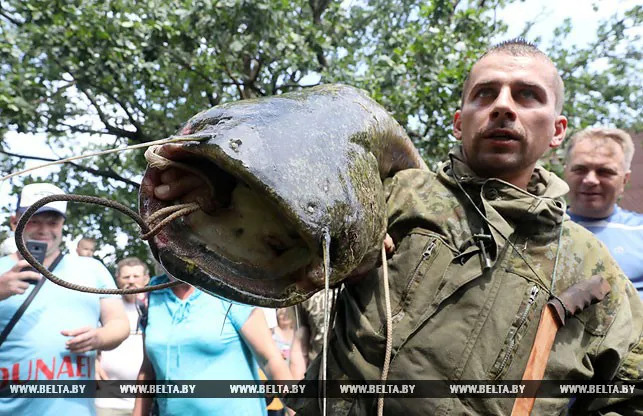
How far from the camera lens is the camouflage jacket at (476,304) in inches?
66.9

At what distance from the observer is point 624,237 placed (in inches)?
141

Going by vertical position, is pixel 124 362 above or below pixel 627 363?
below

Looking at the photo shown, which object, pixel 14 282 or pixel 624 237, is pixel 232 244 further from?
pixel 624 237

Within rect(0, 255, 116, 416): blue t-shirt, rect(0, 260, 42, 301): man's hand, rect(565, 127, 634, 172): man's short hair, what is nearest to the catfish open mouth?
rect(0, 260, 42, 301): man's hand

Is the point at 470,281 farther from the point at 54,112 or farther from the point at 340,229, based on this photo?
the point at 54,112

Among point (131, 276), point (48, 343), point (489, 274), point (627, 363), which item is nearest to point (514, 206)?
point (489, 274)

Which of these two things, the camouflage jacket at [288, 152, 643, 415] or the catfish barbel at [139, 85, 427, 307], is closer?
the catfish barbel at [139, 85, 427, 307]

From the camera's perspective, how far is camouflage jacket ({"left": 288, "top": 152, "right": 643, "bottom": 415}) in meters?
1.70

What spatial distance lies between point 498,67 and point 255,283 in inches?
Answer: 43.6

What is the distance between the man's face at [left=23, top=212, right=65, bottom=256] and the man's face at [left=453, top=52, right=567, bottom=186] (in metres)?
2.77

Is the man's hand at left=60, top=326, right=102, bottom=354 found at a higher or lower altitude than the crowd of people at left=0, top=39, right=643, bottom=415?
lower

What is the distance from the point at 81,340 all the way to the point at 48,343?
181 mm

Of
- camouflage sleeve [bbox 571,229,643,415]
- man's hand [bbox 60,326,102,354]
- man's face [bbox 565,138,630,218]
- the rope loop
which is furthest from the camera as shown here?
man's face [bbox 565,138,630,218]

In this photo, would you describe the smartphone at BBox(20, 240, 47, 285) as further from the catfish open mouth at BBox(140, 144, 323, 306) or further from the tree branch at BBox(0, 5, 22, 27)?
the tree branch at BBox(0, 5, 22, 27)
